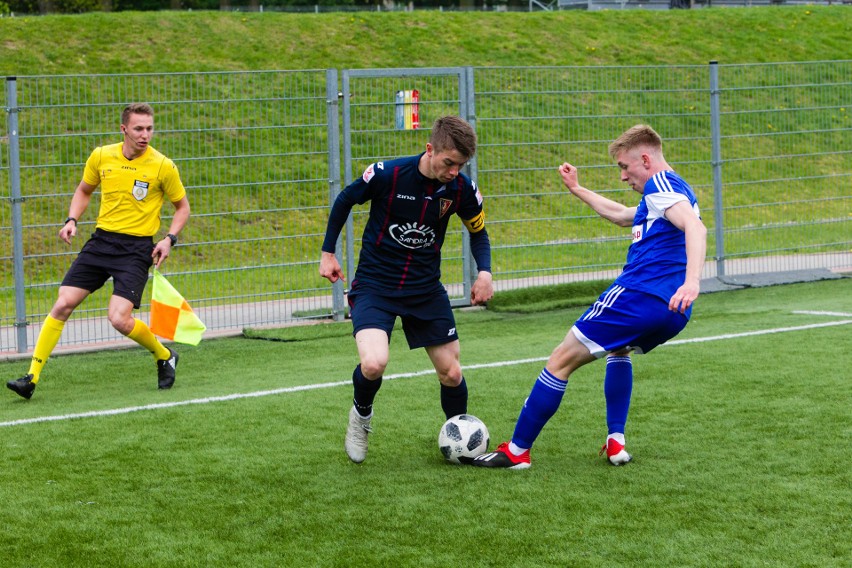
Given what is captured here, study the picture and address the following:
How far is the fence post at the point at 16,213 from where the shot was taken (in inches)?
401

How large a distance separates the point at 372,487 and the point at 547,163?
7.57m

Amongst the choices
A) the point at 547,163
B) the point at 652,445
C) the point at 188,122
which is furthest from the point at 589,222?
the point at 652,445

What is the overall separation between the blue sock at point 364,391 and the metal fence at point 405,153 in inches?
203

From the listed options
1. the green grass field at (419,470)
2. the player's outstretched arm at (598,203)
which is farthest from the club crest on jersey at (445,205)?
the green grass field at (419,470)

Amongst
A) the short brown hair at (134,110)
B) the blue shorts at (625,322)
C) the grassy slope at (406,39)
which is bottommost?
the blue shorts at (625,322)

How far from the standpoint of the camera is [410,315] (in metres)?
6.16

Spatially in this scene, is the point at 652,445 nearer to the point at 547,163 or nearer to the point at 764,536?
the point at 764,536

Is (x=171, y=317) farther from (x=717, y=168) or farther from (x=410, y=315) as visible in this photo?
(x=717, y=168)

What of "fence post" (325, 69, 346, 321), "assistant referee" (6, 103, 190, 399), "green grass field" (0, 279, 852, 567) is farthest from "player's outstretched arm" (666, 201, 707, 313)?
"fence post" (325, 69, 346, 321)

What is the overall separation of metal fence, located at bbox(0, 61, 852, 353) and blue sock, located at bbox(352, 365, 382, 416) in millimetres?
5154

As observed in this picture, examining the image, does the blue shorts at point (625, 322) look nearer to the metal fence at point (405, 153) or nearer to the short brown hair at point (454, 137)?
the short brown hair at point (454, 137)

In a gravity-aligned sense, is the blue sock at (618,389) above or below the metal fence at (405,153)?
below

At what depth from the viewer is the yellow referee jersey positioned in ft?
27.7

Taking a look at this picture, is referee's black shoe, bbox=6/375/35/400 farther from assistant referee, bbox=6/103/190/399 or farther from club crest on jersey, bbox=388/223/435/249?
club crest on jersey, bbox=388/223/435/249
